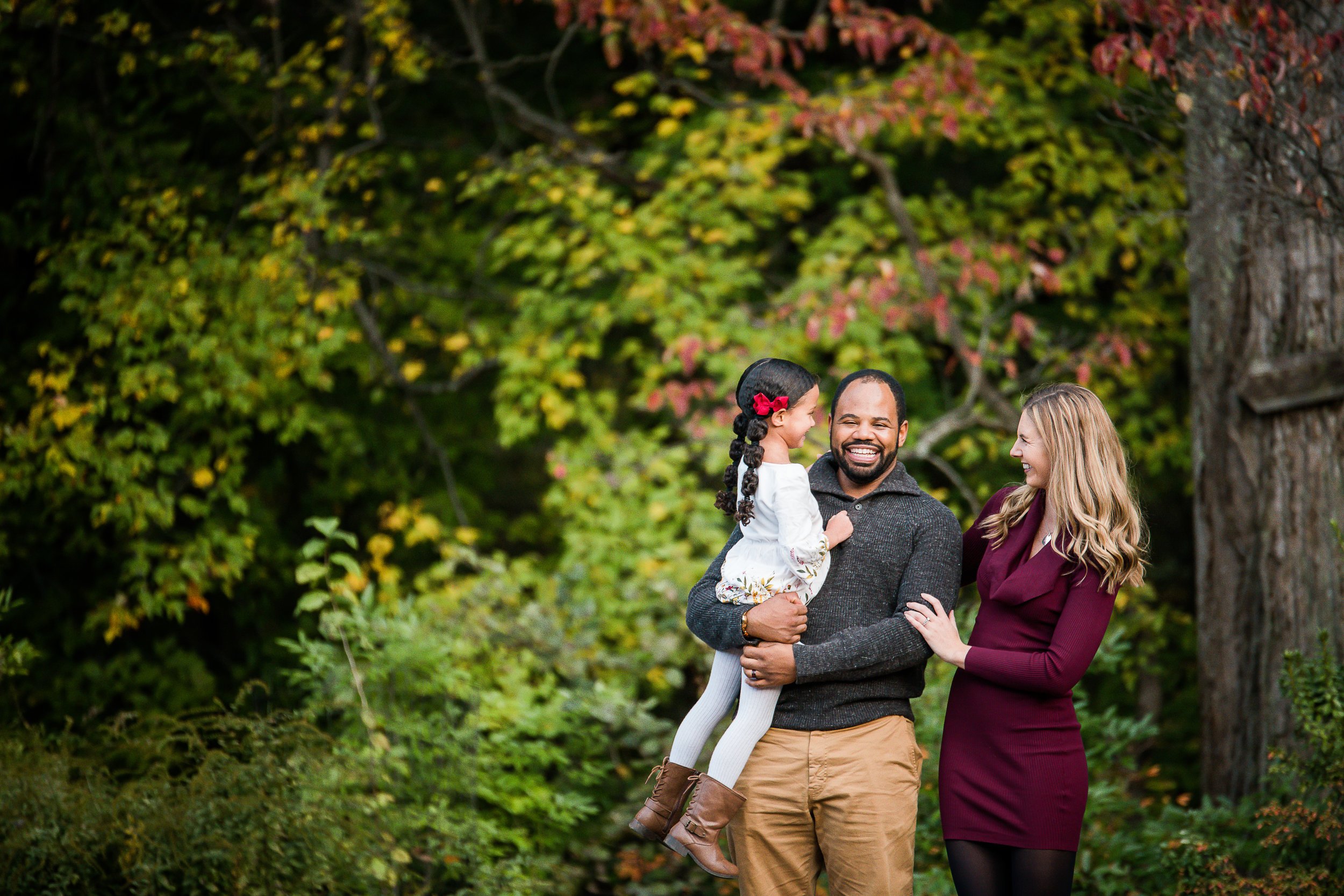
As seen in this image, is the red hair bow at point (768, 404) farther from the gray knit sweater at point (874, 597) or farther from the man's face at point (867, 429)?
the gray knit sweater at point (874, 597)

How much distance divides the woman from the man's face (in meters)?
0.34

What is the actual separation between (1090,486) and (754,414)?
849 millimetres

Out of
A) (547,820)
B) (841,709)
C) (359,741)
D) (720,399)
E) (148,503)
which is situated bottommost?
(547,820)

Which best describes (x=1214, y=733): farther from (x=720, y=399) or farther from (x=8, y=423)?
(x=8, y=423)

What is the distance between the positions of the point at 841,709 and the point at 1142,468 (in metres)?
5.39

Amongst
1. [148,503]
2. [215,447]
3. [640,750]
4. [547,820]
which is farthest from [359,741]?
[215,447]

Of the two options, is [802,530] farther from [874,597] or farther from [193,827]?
[193,827]

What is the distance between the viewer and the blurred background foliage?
4.83 metres

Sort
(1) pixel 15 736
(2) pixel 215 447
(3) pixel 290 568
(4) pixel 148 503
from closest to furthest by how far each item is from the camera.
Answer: (1) pixel 15 736 < (4) pixel 148 503 < (2) pixel 215 447 < (3) pixel 290 568

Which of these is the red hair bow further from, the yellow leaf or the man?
the yellow leaf

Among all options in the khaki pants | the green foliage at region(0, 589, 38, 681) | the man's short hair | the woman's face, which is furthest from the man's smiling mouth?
the green foliage at region(0, 589, 38, 681)

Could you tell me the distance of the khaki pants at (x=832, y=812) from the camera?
8.69 feet

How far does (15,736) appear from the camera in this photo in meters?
4.32

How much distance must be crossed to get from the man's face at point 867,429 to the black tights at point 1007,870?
98cm
